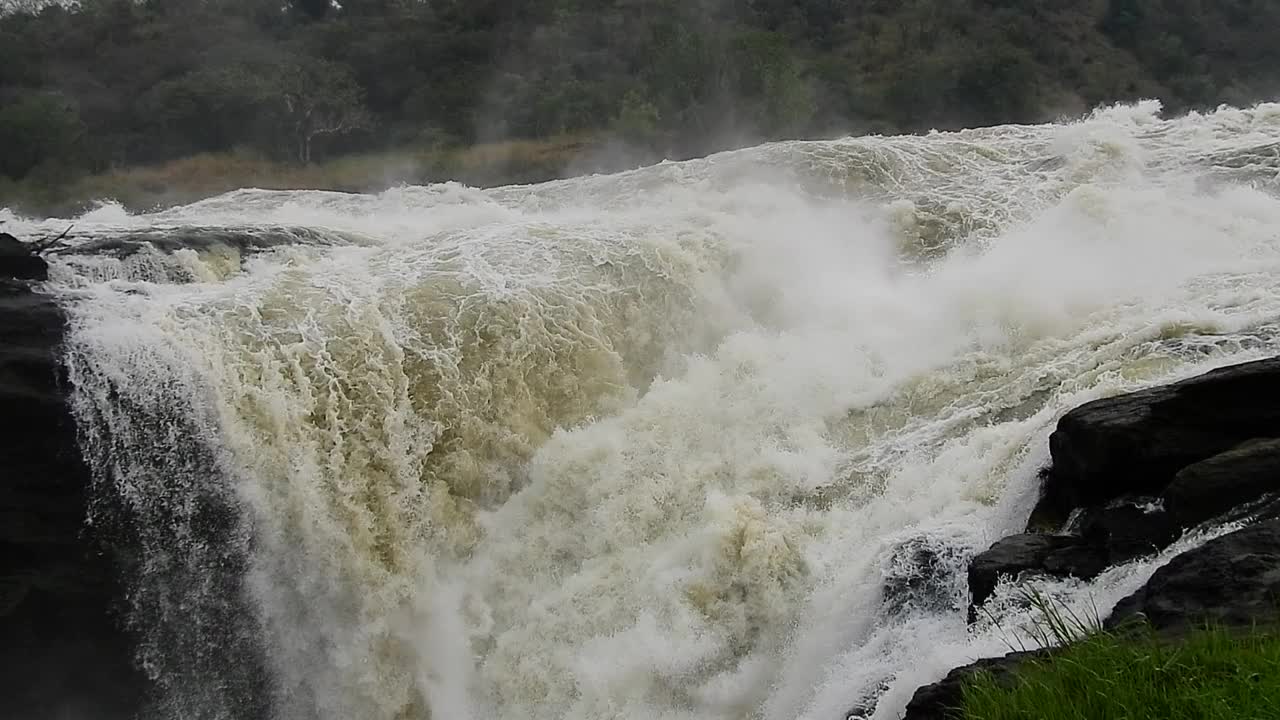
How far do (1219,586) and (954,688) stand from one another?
1081 mm

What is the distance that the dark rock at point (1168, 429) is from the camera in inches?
224

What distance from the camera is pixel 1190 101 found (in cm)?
3247

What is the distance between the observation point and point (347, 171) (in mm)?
29328

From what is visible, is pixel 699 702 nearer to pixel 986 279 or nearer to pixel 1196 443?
pixel 1196 443

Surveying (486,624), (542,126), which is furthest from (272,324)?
(542,126)

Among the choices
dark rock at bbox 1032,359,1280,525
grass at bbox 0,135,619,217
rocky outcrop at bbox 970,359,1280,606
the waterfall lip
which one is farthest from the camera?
grass at bbox 0,135,619,217

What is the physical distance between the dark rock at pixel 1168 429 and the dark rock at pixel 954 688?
1.92m

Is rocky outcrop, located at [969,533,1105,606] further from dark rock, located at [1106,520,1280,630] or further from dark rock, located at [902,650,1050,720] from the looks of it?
dark rock, located at [902,650,1050,720]

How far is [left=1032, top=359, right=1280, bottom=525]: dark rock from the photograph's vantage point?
570 centimetres

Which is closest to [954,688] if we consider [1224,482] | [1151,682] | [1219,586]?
[1219,586]

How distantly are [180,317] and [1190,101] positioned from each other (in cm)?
3193

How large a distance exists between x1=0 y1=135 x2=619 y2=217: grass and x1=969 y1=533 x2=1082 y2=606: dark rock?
77.3 ft

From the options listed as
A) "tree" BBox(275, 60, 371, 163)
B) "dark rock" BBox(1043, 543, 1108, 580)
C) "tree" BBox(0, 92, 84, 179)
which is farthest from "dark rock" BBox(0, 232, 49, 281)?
"tree" BBox(275, 60, 371, 163)

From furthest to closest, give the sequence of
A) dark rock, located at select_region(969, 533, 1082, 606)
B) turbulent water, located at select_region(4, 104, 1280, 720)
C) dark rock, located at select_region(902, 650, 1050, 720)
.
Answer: turbulent water, located at select_region(4, 104, 1280, 720)
dark rock, located at select_region(969, 533, 1082, 606)
dark rock, located at select_region(902, 650, 1050, 720)
